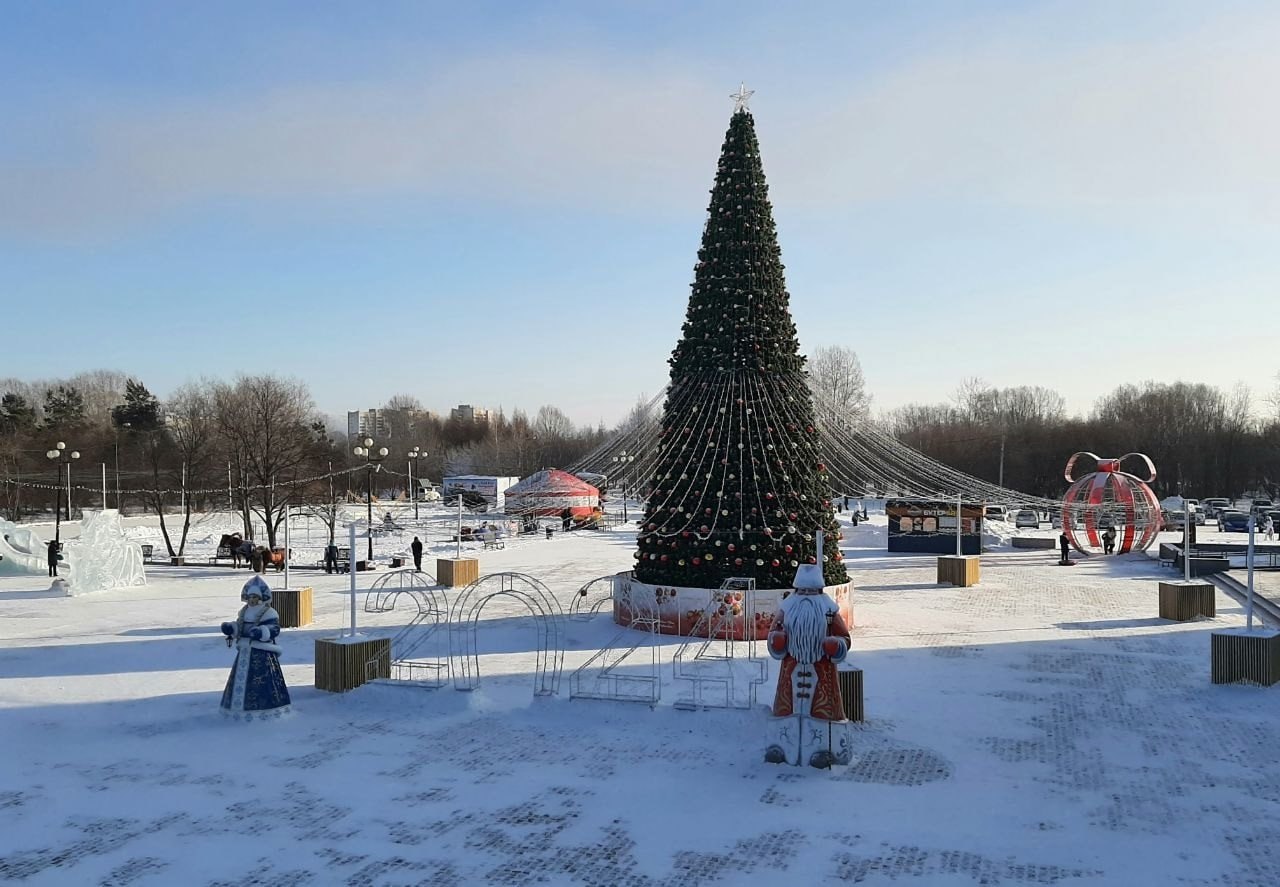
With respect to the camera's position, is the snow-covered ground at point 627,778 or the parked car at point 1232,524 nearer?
the snow-covered ground at point 627,778

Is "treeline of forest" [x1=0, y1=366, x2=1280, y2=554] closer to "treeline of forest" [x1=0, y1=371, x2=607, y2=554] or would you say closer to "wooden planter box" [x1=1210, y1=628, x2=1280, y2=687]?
"treeline of forest" [x1=0, y1=371, x2=607, y2=554]

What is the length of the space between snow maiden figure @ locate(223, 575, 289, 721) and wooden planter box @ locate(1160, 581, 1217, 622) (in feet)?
56.3

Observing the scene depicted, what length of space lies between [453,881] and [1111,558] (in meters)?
29.9

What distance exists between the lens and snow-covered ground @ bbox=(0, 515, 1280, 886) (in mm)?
8070

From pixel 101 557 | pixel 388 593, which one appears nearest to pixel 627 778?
pixel 388 593

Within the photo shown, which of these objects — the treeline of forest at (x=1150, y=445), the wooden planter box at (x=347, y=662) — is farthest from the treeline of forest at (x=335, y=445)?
the wooden planter box at (x=347, y=662)

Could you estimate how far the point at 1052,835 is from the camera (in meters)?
8.62

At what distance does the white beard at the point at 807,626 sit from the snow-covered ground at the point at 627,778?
4.21ft

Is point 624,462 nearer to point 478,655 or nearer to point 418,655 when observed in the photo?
point 478,655

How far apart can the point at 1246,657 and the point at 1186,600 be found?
5917 mm

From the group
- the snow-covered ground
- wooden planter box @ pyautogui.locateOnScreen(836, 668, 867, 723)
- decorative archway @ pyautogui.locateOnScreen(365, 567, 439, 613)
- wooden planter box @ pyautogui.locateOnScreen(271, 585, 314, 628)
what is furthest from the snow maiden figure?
wooden planter box @ pyautogui.locateOnScreen(836, 668, 867, 723)

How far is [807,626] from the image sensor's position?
10.8 m

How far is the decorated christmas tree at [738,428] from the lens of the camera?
17.6m

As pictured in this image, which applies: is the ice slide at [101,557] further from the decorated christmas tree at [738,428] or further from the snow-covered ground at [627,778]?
the decorated christmas tree at [738,428]
